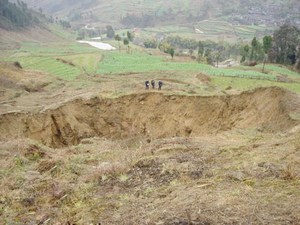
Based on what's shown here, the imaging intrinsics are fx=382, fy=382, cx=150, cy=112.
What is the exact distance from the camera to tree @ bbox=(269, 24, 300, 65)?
65.0 m

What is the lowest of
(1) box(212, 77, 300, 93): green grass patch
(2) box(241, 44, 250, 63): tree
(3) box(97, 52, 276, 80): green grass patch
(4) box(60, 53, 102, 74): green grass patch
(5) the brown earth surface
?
(2) box(241, 44, 250, 63): tree

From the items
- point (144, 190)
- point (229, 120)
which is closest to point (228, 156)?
point (144, 190)

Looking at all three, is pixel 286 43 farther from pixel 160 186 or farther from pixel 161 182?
pixel 160 186

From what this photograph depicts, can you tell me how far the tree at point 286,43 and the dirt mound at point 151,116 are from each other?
40.9 m

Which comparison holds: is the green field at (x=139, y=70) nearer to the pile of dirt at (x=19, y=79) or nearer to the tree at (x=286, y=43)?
the pile of dirt at (x=19, y=79)

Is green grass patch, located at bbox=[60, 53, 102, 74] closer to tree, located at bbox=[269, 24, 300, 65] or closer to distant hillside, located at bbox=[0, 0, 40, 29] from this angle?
tree, located at bbox=[269, 24, 300, 65]

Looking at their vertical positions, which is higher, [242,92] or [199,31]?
[242,92]

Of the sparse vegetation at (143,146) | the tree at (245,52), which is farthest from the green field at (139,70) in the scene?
the tree at (245,52)

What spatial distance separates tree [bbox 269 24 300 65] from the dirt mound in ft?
134

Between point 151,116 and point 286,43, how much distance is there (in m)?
45.1

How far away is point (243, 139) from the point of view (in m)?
18.2

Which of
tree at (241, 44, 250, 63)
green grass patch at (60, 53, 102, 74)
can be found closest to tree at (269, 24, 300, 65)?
tree at (241, 44, 250, 63)

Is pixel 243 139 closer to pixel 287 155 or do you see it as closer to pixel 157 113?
pixel 287 155

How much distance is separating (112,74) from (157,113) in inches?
580
